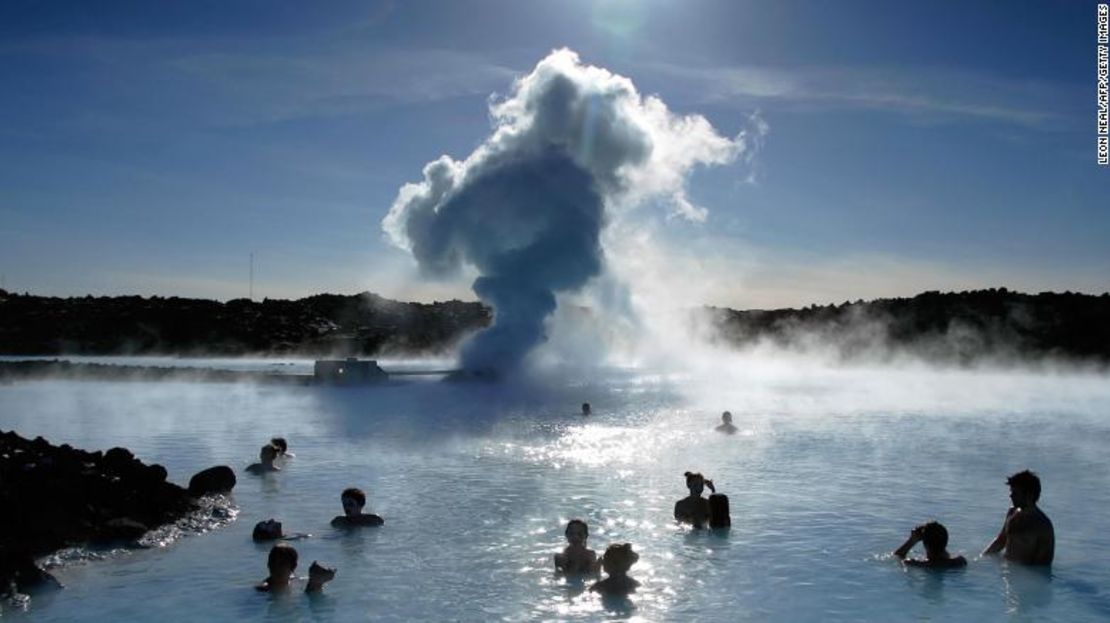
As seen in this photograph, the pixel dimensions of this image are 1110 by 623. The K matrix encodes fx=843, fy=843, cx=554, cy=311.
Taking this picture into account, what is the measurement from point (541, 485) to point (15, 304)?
104 meters

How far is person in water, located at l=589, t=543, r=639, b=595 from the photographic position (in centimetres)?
916

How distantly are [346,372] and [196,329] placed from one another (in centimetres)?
5944

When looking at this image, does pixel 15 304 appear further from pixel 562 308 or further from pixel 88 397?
pixel 88 397

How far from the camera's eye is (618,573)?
9.21m

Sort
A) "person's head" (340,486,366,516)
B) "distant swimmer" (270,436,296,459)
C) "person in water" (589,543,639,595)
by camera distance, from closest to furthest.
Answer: "person in water" (589,543,639,595)
"person's head" (340,486,366,516)
"distant swimmer" (270,436,296,459)

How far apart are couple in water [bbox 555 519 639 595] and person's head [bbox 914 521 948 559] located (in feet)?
12.1

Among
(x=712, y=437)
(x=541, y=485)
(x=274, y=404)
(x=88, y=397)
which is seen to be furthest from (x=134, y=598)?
(x=88, y=397)

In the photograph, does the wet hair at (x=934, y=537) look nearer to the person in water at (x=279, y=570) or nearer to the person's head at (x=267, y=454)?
the person in water at (x=279, y=570)

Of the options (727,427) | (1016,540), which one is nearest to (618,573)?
(1016,540)

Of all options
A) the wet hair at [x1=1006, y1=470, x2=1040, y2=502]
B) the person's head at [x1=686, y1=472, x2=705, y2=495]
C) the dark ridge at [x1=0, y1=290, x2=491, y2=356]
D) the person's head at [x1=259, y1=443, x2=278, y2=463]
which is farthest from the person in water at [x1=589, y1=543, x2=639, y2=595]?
the dark ridge at [x1=0, y1=290, x2=491, y2=356]

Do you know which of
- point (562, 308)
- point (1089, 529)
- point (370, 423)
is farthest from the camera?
point (562, 308)

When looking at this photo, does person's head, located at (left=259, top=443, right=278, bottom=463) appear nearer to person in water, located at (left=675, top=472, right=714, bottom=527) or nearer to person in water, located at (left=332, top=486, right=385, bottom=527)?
person in water, located at (left=332, top=486, right=385, bottom=527)

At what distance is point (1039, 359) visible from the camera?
85.4m

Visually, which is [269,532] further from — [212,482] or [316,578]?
[212,482]
